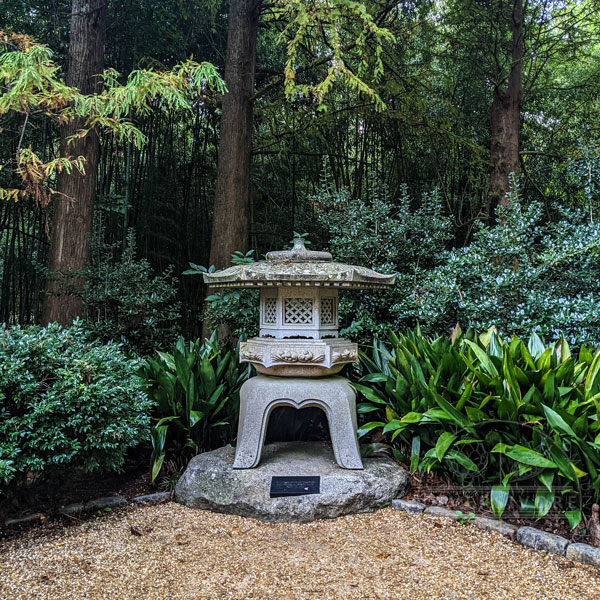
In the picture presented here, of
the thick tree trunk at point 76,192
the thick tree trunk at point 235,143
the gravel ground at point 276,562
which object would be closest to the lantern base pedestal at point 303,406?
the gravel ground at point 276,562

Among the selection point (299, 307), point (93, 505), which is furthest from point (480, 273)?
point (93, 505)

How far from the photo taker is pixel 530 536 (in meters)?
1.92

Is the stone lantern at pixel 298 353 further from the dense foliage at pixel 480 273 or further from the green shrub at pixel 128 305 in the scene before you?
the green shrub at pixel 128 305

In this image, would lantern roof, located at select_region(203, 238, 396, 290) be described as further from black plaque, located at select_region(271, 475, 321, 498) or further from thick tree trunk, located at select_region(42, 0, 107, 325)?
thick tree trunk, located at select_region(42, 0, 107, 325)

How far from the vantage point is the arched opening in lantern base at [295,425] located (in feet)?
10.3

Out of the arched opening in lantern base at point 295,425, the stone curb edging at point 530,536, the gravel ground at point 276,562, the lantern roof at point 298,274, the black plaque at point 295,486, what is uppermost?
the lantern roof at point 298,274

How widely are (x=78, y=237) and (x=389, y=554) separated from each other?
339 cm

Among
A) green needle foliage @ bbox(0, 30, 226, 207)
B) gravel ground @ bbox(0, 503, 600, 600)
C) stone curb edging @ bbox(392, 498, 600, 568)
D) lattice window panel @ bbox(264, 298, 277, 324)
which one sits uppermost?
green needle foliage @ bbox(0, 30, 226, 207)

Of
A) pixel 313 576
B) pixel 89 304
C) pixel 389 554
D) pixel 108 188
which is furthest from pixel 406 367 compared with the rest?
pixel 108 188

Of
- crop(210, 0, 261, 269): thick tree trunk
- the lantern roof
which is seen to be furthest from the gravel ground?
crop(210, 0, 261, 269): thick tree trunk

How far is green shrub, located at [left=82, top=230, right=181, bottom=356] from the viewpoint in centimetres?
362

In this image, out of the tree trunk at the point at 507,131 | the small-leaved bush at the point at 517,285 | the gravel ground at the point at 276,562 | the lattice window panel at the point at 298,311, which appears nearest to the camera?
the gravel ground at the point at 276,562

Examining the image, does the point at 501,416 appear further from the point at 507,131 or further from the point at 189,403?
the point at 507,131

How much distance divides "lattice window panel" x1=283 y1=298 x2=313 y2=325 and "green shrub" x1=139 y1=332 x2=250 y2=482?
615mm
